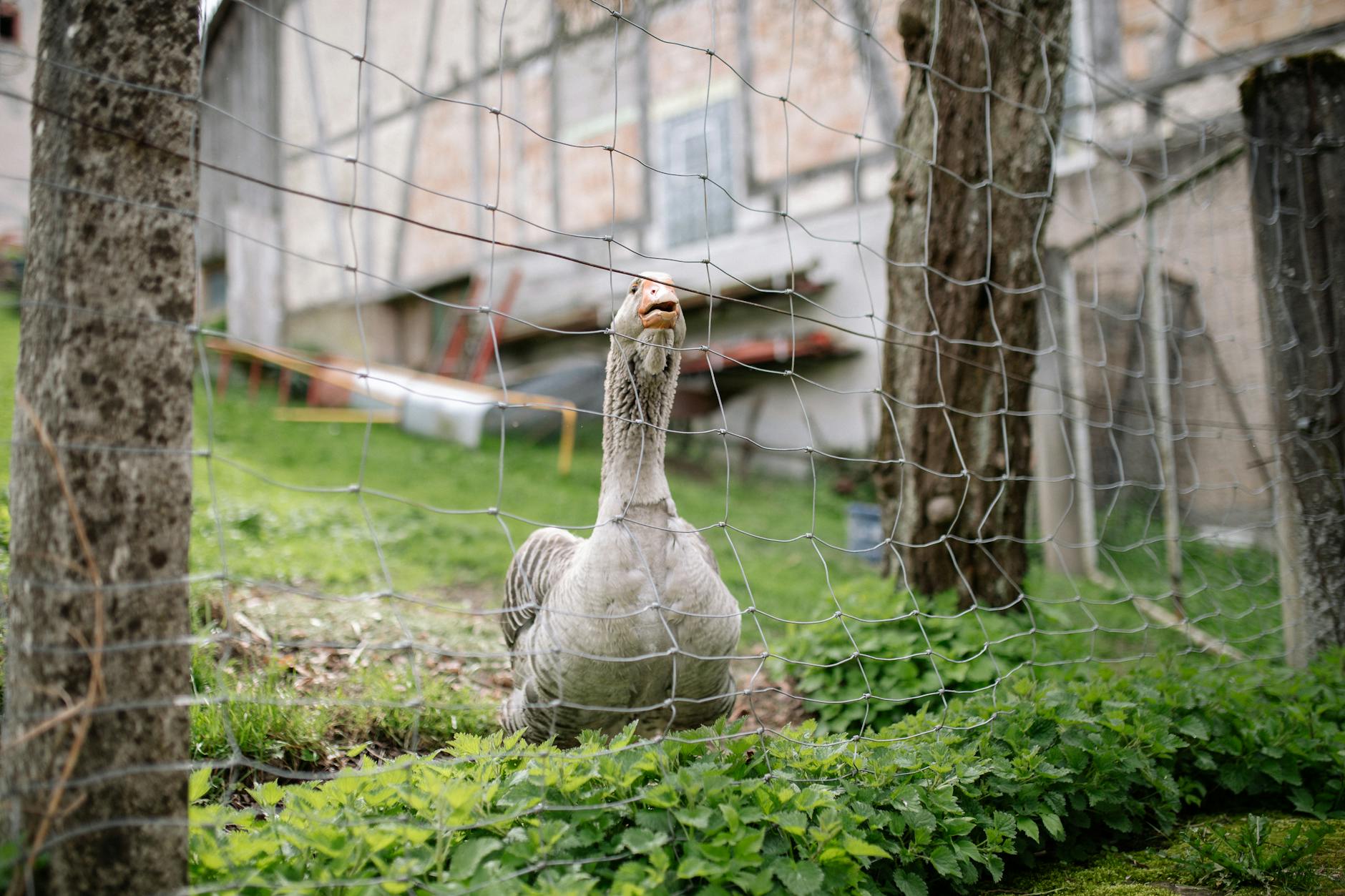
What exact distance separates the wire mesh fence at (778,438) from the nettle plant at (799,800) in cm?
5

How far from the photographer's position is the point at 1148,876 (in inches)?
89.0

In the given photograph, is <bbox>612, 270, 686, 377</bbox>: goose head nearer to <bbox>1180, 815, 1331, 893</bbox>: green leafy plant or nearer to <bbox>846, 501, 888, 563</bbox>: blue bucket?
<bbox>1180, 815, 1331, 893</bbox>: green leafy plant

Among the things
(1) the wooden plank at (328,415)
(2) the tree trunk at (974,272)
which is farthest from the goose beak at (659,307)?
(1) the wooden plank at (328,415)

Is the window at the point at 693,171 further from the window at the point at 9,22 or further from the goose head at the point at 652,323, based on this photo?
the goose head at the point at 652,323

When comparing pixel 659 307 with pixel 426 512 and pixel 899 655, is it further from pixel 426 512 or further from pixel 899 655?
pixel 426 512

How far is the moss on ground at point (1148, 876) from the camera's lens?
2162mm

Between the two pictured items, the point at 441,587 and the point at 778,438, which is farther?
the point at 778,438

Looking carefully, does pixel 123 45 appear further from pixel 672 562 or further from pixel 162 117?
pixel 672 562

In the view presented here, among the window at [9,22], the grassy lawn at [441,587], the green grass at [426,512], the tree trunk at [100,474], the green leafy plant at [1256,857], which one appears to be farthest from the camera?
the green grass at [426,512]

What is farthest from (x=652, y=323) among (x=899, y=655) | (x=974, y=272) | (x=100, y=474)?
(x=974, y=272)

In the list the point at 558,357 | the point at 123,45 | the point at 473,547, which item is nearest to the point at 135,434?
the point at 123,45

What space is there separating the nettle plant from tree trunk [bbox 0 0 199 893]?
205 millimetres

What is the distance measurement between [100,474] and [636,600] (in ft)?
4.05

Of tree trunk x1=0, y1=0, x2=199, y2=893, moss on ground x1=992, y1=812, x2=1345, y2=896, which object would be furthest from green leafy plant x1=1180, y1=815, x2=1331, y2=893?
tree trunk x1=0, y1=0, x2=199, y2=893
